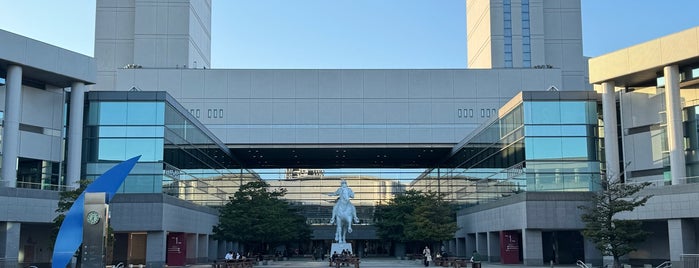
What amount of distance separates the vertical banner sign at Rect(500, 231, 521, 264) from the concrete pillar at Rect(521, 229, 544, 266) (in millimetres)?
5496

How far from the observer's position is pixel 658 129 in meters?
51.7

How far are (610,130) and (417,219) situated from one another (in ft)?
79.6

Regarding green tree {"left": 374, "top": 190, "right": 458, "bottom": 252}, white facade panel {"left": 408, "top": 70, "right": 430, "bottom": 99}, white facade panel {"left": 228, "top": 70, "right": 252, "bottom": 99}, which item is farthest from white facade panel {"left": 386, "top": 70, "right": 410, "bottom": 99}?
white facade panel {"left": 228, "top": 70, "right": 252, "bottom": 99}

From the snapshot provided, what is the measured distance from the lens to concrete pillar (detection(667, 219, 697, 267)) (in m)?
45.6

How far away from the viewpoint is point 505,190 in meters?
58.8

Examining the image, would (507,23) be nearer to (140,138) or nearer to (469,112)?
(469,112)

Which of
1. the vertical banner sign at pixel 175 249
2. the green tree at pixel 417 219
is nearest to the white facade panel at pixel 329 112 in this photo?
the green tree at pixel 417 219

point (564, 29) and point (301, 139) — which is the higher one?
point (564, 29)

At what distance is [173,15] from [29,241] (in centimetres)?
3511

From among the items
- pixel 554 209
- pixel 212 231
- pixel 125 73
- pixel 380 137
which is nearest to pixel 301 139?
pixel 380 137

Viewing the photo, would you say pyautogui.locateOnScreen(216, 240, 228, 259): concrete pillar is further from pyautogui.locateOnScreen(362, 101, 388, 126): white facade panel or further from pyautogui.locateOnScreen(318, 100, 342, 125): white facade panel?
pyautogui.locateOnScreen(362, 101, 388, 126): white facade panel

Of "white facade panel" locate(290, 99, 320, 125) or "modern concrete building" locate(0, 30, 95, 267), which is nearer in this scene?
"modern concrete building" locate(0, 30, 95, 267)

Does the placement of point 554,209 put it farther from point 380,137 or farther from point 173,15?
point 173,15

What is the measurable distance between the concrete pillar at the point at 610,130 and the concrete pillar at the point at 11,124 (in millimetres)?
39354
